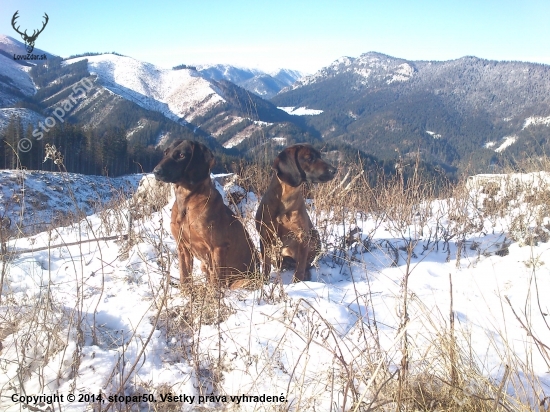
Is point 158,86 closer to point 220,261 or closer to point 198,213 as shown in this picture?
point 198,213

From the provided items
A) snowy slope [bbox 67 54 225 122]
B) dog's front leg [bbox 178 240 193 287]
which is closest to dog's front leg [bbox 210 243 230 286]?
dog's front leg [bbox 178 240 193 287]

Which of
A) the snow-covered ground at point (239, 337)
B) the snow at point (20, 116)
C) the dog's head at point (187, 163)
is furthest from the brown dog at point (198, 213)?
the snow at point (20, 116)

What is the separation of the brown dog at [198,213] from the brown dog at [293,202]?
496mm

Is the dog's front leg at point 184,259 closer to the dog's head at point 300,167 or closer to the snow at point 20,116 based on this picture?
the dog's head at point 300,167

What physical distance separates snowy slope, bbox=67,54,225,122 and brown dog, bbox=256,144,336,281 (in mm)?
115325

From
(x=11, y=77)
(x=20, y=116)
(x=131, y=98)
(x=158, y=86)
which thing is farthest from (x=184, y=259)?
(x=158, y=86)

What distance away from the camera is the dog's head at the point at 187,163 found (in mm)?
3389

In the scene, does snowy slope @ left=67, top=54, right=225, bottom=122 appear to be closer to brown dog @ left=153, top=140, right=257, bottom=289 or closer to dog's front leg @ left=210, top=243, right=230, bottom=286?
brown dog @ left=153, top=140, right=257, bottom=289

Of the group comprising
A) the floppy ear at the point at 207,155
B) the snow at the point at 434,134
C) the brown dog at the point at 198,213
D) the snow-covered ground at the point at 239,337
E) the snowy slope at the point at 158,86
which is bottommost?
the snow-covered ground at the point at 239,337

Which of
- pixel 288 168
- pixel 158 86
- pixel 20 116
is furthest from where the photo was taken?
pixel 158 86

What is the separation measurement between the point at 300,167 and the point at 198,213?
1246 mm

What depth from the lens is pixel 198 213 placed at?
354 centimetres

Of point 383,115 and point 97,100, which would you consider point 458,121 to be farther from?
point 97,100

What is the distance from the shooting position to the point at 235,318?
8.87ft
